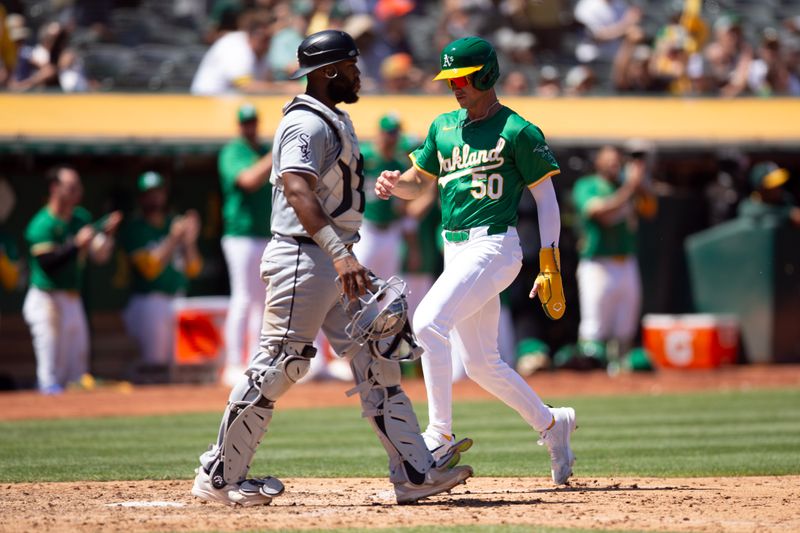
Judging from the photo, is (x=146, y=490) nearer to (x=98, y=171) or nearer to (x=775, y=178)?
(x=98, y=171)

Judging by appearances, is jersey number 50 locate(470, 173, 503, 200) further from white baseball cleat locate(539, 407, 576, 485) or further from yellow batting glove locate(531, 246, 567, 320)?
white baseball cleat locate(539, 407, 576, 485)

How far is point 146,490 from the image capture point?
A: 6707 mm

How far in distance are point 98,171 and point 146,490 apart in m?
8.17

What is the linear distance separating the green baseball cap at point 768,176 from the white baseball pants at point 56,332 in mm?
7445

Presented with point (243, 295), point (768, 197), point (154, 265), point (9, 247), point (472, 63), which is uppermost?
point (472, 63)

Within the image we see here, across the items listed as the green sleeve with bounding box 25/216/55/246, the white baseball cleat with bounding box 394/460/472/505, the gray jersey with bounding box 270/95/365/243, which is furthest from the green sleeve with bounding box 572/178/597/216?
the gray jersey with bounding box 270/95/365/243

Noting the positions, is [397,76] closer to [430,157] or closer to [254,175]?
[254,175]

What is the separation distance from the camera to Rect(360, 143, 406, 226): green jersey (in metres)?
13.1

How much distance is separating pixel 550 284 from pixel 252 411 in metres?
1.57

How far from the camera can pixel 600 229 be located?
14.0 meters

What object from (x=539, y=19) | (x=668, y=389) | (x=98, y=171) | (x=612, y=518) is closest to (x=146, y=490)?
(x=612, y=518)

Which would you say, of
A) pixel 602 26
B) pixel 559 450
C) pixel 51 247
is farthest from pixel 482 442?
pixel 602 26

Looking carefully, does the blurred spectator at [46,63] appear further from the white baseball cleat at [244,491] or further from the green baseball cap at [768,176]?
the white baseball cleat at [244,491]

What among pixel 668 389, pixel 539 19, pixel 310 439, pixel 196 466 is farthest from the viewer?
pixel 539 19
